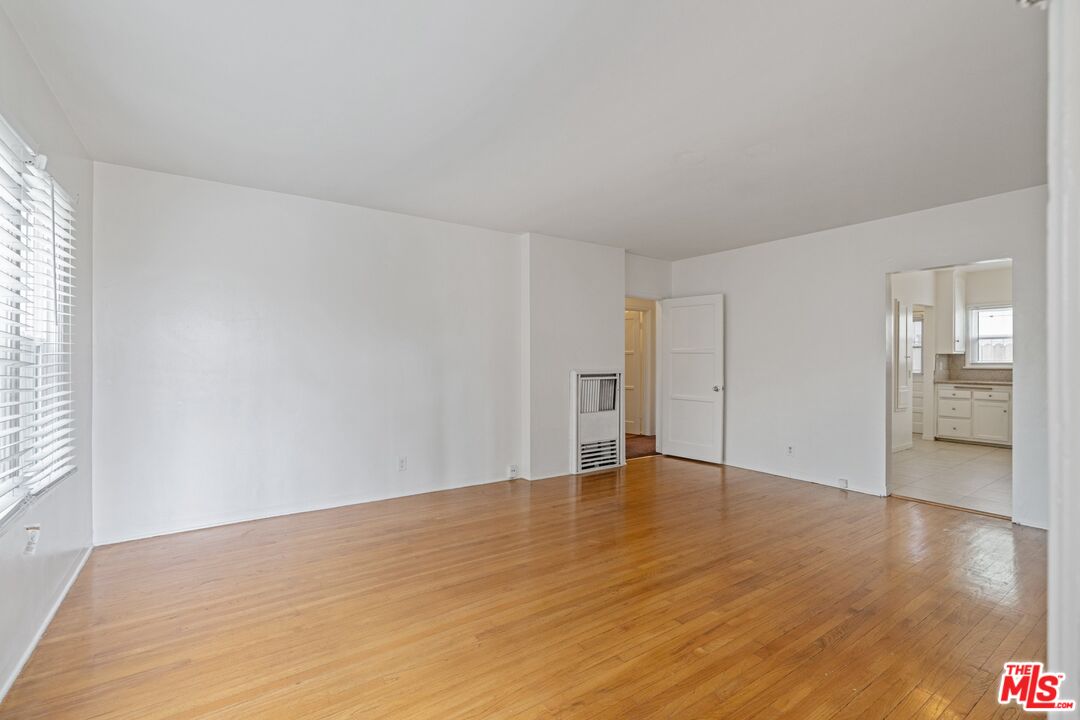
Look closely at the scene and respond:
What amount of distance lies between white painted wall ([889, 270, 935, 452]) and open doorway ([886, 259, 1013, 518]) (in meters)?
0.01

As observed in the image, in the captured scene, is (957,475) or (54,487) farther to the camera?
(957,475)

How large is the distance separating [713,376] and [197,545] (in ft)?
17.5

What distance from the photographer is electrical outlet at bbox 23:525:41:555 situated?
7.75ft

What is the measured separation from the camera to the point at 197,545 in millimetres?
3621

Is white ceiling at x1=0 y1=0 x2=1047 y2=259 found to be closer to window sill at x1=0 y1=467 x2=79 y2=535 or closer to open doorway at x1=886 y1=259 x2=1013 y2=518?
window sill at x1=0 y1=467 x2=79 y2=535

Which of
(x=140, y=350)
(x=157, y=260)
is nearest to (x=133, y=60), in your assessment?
(x=157, y=260)

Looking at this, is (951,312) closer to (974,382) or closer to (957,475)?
(974,382)

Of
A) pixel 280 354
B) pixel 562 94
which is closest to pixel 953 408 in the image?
pixel 562 94

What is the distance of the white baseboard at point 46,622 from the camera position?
211cm

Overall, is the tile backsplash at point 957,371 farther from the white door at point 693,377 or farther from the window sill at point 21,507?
the window sill at point 21,507

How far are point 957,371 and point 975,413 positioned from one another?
792mm

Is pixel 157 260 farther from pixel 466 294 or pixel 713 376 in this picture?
pixel 713 376

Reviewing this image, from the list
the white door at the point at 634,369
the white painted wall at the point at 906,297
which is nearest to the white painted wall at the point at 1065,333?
the white painted wall at the point at 906,297

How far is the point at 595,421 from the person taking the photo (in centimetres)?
597
